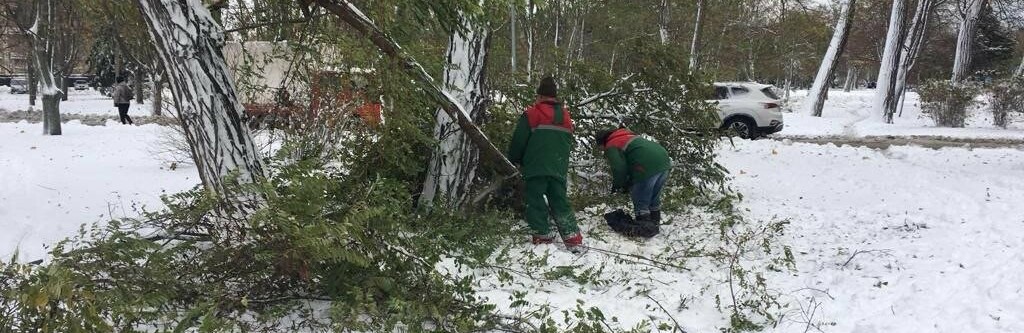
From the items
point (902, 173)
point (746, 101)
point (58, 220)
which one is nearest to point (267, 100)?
point (58, 220)

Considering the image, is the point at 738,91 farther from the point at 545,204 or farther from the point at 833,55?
the point at 545,204

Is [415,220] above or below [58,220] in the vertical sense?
above

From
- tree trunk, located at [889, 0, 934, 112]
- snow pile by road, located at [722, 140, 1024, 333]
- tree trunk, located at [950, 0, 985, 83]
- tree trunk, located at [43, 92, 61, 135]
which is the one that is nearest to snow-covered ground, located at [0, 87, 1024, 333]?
snow pile by road, located at [722, 140, 1024, 333]

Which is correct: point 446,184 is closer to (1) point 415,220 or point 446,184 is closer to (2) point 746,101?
(1) point 415,220

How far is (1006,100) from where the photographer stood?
1473 cm

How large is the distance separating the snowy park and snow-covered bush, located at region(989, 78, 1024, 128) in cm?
741

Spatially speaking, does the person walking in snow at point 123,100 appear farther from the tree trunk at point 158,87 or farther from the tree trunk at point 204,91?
the tree trunk at point 204,91

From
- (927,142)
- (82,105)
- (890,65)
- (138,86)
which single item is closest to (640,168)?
(927,142)

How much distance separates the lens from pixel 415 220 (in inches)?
184

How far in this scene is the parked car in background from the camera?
128 ft

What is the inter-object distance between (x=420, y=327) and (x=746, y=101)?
12185mm

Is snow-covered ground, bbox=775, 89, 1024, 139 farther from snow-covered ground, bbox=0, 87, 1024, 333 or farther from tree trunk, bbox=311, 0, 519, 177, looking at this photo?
tree trunk, bbox=311, 0, 519, 177

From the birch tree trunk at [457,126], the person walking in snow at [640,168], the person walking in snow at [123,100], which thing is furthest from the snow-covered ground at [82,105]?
the person walking in snow at [640,168]

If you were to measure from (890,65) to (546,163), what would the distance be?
51.5 ft
